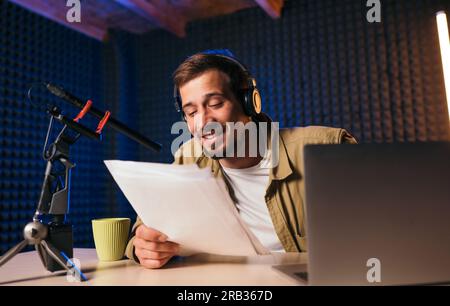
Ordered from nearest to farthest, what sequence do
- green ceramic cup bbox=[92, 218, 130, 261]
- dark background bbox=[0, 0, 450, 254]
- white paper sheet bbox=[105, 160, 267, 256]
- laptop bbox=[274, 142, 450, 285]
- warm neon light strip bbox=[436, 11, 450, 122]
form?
laptop bbox=[274, 142, 450, 285] < white paper sheet bbox=[105, 160, 267, 256] < green ceramic cup bbox=[92, 218, 130, 261] < warm neon light strip bbox=[436, 11, 450, 122] < dark background bbox=[0, 0, 450, 254]

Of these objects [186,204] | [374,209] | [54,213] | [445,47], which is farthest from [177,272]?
[445,47]

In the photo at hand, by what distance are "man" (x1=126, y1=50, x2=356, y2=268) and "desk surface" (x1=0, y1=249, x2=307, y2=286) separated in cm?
31

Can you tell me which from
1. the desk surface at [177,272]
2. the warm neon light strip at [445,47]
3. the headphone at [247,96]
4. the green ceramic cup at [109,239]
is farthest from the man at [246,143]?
the warm neon light strip at [445,47]

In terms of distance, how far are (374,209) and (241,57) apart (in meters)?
2.49

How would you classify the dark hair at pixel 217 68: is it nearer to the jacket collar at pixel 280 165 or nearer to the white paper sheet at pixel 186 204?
the jacket collar at pixel 280 165

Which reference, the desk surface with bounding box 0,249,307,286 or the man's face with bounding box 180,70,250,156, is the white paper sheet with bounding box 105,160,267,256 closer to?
the desk surface with bounding box 0,249,307,286

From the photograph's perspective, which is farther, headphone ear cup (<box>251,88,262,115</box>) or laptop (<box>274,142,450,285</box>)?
headphone ear cup (<box>251,88,262,115</box>)

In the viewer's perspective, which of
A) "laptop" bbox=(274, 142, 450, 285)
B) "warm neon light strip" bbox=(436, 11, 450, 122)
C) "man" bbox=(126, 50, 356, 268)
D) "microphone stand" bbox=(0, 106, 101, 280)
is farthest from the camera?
"warm neon light strip" bbox=(436, 11, 450, 122)

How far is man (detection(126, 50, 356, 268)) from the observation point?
46.8 inches

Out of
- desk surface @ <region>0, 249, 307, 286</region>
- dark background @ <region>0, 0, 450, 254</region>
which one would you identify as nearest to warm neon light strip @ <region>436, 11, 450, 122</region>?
dark background @ <region>0, 0, 450, 254</region>

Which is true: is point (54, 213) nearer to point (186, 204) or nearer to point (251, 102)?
point (186, 204)

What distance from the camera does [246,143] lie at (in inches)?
52.6
